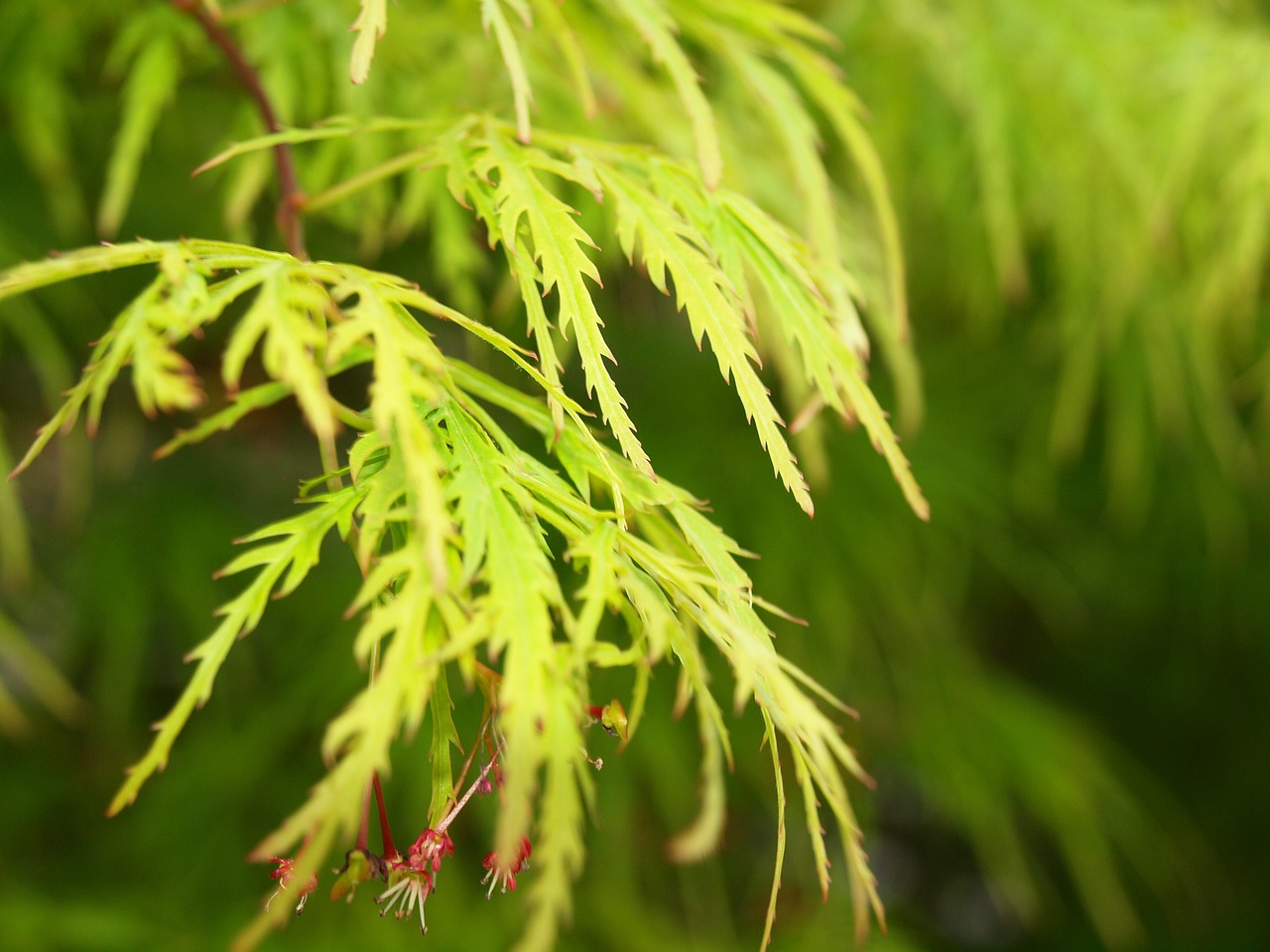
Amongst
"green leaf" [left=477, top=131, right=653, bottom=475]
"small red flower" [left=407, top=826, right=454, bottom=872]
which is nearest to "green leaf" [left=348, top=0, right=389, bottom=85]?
"green leaf" [left=477, top=131, right=653, bottom=475]

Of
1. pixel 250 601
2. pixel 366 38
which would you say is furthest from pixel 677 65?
pixel 250 601

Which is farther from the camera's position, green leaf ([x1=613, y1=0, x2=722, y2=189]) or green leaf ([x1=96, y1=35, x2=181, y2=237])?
green leaf ([x1=96, y1=35, x2=181, y2=237])

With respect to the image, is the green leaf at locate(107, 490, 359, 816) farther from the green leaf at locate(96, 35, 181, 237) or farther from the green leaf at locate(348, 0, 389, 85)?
the green leaf at locate(96, 35, 181, 237)

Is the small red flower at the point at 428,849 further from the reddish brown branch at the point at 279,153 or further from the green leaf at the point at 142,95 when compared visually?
the green leaf at the point at 142,95

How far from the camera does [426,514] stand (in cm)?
21

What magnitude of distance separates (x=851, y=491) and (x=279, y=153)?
73cm

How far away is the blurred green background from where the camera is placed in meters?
0.69

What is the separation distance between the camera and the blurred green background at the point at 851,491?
27.3 inches

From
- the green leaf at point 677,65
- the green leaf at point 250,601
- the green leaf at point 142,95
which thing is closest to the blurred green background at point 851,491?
the green leaf at point 142,95

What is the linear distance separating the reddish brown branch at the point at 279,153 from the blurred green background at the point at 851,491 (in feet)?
0.37

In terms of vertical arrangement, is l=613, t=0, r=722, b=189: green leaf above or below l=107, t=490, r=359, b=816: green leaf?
above

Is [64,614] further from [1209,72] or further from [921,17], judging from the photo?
A: [1209,72]

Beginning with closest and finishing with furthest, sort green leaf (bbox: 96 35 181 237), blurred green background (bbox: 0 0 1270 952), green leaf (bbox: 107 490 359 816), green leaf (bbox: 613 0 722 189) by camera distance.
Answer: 1. green leaf (bbox: 107 490 359 816)
2. green leaf (bbox: 613 0 722 189)
3. green leaf (bbox: 96 35 181 237)
4. blurred green background (bbox: 0 0 1270 952)

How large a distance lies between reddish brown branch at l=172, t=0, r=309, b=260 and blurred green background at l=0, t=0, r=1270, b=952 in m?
0.11
